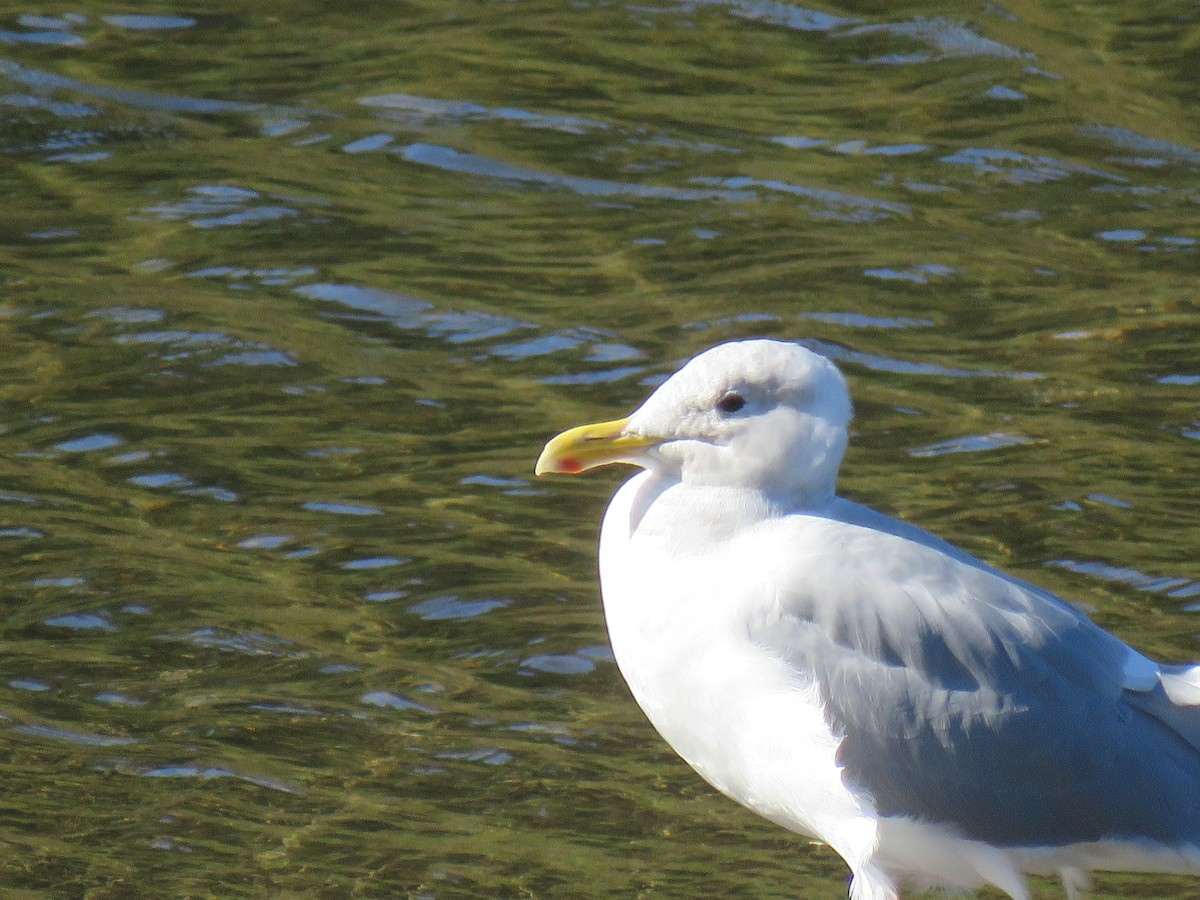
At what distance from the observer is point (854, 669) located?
15.2 ft

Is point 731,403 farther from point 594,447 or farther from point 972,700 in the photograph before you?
point 972,700

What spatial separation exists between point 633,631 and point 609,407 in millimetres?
3515

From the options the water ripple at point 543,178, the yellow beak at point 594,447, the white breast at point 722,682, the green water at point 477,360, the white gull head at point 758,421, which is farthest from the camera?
the water ripple at point 543,178

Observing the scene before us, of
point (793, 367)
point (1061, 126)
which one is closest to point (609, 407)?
point (793, 367)

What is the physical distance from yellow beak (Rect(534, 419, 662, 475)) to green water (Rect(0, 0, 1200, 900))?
3.95ft

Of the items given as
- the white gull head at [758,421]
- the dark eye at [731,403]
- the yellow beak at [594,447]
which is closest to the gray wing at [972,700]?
the white gull head at [758,421]

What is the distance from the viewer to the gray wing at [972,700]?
4.64 meters

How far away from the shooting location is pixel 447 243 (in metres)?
9.98

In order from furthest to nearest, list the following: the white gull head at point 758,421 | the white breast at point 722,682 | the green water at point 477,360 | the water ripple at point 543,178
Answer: the water ripple at point 543,178
the green water at point 477,360
the white gull head at point 758,421
the white breast at point 722,682

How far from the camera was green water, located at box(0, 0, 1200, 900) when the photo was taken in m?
5.78

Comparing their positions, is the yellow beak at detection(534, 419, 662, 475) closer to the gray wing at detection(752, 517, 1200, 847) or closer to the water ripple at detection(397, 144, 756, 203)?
the gray wing at detection(752, 517, 1200, 847)

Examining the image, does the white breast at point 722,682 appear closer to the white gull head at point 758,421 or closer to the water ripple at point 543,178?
the white gull head at point 758,421

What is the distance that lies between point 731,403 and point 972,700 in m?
0.93

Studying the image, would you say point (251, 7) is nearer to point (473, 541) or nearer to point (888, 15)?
point (888, 15)
